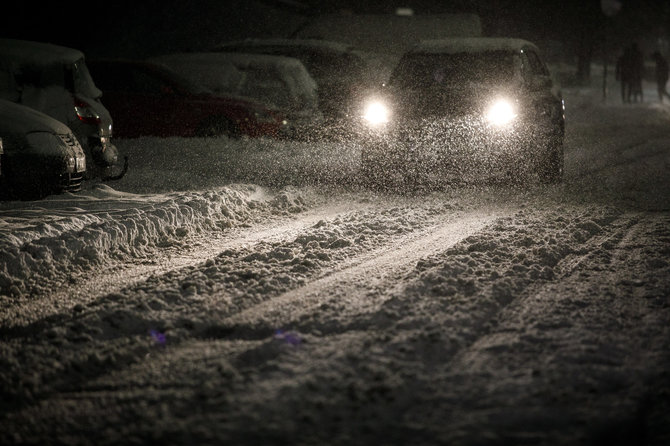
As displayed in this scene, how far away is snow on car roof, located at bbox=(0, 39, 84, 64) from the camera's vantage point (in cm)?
700

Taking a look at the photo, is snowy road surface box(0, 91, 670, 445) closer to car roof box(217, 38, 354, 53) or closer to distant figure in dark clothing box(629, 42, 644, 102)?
car roof box(217, 38, 354, 53)

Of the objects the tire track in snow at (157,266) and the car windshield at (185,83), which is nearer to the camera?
the tire track in snow at (157,266)

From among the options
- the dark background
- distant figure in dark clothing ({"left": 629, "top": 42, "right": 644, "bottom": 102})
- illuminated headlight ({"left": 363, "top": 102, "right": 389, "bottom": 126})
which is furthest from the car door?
distant figure in dark clothing ({"left": 629, "top": 42, "right": 644, "bottom": 102})

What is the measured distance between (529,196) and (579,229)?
5.45ft

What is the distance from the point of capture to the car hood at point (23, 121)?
599 centimetres

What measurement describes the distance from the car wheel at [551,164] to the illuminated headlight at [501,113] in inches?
26.5

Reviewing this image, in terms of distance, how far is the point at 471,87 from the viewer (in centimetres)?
779

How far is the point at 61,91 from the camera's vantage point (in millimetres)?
7227

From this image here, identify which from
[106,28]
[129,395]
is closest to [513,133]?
[129,395]

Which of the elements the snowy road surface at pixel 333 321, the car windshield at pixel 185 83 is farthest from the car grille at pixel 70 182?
the car windshield at pixel 185 83

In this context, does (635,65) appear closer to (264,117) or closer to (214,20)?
(214,20)

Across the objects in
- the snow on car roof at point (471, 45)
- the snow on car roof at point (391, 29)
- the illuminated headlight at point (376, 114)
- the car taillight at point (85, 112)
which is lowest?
the illuminated headlight at point (376, 114)

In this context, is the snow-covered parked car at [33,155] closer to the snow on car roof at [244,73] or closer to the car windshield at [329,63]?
the snow on car roof at [244,73]

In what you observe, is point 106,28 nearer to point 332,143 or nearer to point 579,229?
point 332,143
